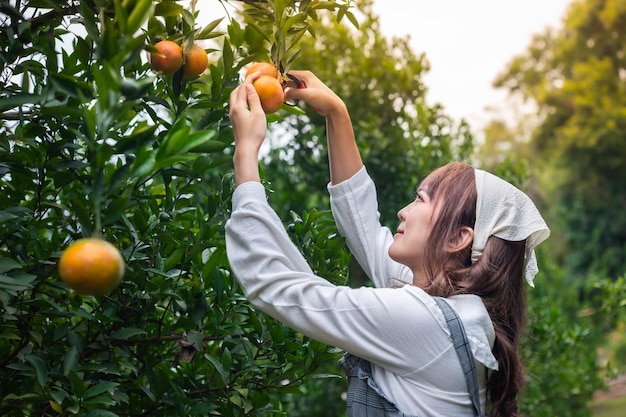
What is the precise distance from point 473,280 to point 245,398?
0.54m

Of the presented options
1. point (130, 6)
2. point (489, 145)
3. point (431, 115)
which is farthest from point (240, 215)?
point (489, 145)

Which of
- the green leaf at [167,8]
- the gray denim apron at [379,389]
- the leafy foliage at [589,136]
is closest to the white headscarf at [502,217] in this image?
the gray denim apron at [379,389]

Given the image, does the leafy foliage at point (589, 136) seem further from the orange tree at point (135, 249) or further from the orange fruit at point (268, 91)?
the orange fruit at point (268, 91)

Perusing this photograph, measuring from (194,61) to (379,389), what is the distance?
73cm

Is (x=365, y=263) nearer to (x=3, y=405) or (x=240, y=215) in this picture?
(x=240, y=215)

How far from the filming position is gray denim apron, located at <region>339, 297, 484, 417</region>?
1382 mm

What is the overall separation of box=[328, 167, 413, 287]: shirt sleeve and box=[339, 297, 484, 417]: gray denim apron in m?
0.32

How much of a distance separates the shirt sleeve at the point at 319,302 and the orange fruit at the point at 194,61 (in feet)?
0.81

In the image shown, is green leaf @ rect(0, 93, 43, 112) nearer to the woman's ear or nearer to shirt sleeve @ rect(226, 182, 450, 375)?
shirt sleeve @ rect(226, 182, 450, 375)

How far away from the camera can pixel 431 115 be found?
A: 146 inches

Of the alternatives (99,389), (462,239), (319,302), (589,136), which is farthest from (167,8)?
(589,136)

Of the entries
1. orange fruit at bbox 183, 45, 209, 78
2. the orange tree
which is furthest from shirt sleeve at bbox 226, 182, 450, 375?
orange fruit at bbox 183, 45, 209, 78

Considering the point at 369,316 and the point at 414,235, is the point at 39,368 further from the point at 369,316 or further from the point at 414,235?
the point at 414,235

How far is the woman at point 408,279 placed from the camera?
4.17ft
